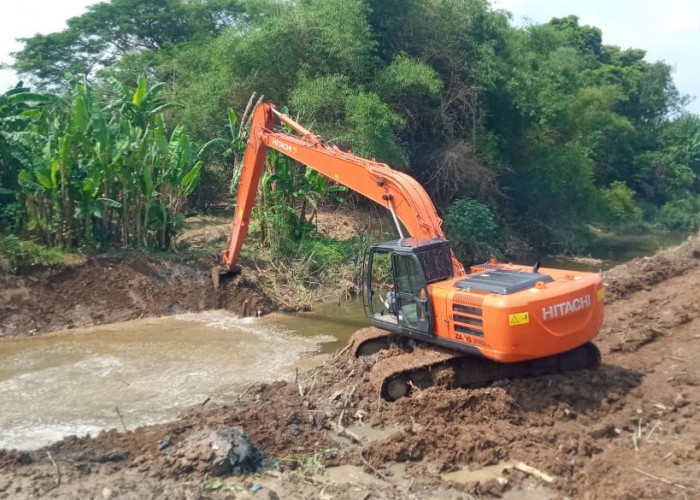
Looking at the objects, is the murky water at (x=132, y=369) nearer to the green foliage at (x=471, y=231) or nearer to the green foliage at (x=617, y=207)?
the green foliage at (x=471, y=231)

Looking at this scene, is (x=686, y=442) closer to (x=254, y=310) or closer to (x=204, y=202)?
(x=254, y=310)

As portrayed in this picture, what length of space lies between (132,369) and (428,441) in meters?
5.12

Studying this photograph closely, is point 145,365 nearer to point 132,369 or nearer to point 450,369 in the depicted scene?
point 132,369

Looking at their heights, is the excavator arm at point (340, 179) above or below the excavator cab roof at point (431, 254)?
above

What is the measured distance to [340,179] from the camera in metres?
10.8

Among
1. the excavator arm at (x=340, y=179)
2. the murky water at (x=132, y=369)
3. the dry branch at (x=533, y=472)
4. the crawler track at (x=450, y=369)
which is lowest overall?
the murky water at (x=132, y=369)

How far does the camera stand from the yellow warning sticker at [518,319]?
7188mm

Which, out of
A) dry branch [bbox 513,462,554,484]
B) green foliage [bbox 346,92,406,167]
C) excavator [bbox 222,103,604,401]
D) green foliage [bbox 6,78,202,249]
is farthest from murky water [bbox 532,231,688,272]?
dry branch [bbox 513,462,554,484]

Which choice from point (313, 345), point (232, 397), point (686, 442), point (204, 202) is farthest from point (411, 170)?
point (686, 442)

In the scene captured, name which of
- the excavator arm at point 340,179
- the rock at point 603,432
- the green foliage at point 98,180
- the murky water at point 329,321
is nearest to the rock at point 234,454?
the rock at point 603,432

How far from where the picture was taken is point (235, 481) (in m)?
6.27

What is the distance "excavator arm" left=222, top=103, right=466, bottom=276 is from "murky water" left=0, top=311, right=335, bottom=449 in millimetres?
2180

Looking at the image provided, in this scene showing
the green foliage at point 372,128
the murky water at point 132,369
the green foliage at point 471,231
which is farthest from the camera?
the green foliage at point 471,231

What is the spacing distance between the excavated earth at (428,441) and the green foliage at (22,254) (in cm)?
661
